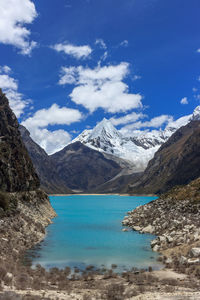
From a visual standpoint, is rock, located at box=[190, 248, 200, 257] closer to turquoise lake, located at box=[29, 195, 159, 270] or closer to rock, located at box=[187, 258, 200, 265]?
rock, located at box=[187, 258, 200, 265]

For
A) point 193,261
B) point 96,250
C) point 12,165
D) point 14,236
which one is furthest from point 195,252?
point 12,165

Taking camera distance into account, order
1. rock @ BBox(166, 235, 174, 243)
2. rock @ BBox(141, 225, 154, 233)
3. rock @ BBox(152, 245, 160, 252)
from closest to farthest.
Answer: rock @ BBox(152, 245, 160, 252) < rock @ BBox(166, 235, 174, 243) < rock @ BBox(141, 225, 154, 233)

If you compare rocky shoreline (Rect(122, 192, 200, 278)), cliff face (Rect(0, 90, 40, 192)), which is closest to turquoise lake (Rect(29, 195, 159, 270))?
rocky shoreline (Rect(122, 192, 200, 278))

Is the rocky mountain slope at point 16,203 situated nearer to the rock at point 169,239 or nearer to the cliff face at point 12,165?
the cliff face at point 12,165

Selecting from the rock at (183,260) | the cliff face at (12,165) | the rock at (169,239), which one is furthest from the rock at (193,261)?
the cliff face at (12,165)

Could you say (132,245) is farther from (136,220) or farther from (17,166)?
A: (17,166)

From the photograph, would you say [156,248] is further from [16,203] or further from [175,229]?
[16,203]

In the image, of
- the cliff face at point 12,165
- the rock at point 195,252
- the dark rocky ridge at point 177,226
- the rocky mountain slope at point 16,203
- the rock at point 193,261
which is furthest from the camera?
the cliff face at point 12,165

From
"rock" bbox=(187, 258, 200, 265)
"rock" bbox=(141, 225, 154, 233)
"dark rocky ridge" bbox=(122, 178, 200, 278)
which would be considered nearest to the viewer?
"rock" bbox=(187, 258, 200, 265)

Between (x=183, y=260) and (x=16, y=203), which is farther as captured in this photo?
(x=16, y=203)
